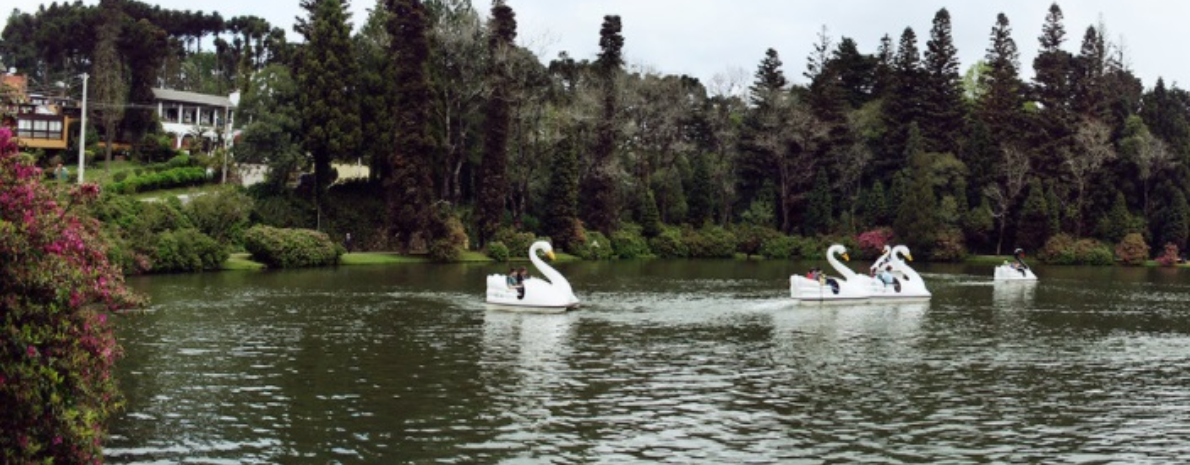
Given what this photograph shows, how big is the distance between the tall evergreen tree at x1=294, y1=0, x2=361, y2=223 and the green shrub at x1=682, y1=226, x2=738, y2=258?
3125 cm

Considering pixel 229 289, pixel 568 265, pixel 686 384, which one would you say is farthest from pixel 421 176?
pixel 686 384

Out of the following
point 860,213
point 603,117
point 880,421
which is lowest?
point 880,421

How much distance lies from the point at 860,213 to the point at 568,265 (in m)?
38.1

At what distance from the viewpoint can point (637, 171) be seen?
92.8m

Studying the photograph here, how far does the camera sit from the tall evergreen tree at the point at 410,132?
219 feet

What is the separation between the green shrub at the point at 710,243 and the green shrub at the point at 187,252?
4378 centimetres

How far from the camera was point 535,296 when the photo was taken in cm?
3591

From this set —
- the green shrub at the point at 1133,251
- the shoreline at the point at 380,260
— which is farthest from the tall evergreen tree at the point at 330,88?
the green shrub at the point at 1133,251

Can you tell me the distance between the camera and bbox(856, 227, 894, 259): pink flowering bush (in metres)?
88.1

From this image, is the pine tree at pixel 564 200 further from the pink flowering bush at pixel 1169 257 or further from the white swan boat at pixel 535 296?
the pink flowering bush at pixel 1169 257

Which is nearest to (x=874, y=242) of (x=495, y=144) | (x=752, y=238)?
(x=752, y=238)

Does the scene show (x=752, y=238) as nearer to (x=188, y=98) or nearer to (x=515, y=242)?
(x=515, y=242)

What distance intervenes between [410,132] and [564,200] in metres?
15.5

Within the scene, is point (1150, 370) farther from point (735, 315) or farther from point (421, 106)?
point (421, 106)
